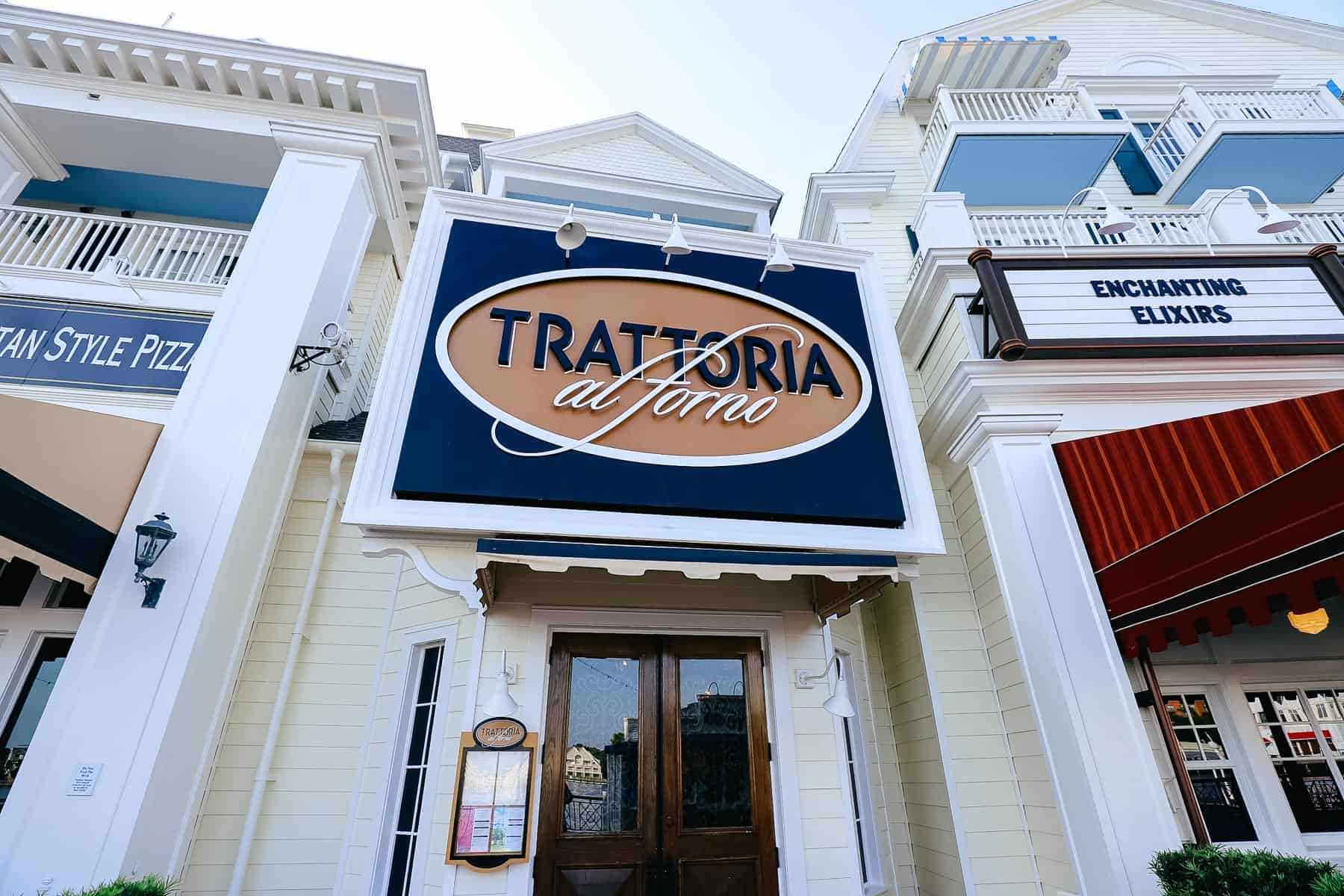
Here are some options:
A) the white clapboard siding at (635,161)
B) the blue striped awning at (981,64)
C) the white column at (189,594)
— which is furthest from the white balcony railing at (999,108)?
the white column at (189,594)

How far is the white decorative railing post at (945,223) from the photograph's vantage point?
6.93 m

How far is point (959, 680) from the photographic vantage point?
18.5 ft

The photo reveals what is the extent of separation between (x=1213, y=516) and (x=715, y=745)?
3906 mm

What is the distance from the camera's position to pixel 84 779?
14.0ft

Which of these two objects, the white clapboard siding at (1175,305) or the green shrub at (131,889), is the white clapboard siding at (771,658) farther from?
the white clapboard siding at (1175,305)

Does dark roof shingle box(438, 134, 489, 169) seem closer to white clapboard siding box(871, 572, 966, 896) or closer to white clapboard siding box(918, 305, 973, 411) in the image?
white clapboard siding box(918, 305, 973, 411)

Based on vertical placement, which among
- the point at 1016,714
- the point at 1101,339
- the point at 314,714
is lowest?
the point at 1016,714

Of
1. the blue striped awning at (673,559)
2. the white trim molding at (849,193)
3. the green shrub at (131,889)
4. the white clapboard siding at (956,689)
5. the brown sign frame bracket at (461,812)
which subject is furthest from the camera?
the white trim molding at (849,193)

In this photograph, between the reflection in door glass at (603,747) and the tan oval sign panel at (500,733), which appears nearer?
the tan oval sign panel at (500,733)

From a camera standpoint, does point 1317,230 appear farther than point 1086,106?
No

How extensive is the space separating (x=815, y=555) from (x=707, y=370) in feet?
5.69

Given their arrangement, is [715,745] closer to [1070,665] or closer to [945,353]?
[1070,665]

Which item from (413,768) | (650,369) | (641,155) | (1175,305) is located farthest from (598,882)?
(641,155)

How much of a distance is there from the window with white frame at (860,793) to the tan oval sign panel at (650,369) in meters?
2.48
